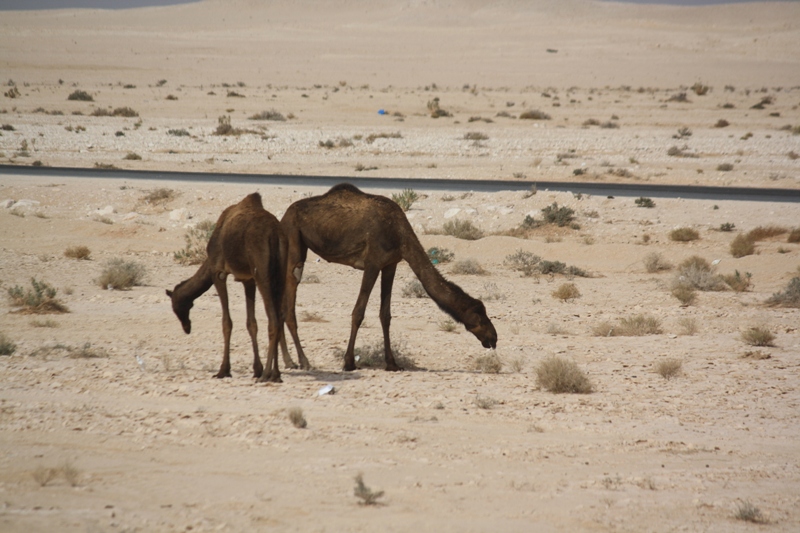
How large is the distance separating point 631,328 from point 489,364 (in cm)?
358

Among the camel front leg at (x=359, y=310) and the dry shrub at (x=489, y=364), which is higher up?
the camel front leg at (x=359, y=310)

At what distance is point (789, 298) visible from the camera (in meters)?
16.2

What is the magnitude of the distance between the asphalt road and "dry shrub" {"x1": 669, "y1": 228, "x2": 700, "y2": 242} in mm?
4741

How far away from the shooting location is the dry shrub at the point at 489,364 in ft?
37.3

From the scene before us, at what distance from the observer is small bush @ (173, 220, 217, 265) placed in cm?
1988

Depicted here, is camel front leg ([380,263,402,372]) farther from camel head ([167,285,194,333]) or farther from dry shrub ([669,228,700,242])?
dry shrub ([669,228,700,242])

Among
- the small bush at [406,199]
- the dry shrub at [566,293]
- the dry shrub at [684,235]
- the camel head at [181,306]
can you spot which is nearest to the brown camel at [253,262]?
the camel head at [181,306]

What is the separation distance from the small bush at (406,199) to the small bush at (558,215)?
13.1 feet

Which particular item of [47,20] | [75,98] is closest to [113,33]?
[47,20]

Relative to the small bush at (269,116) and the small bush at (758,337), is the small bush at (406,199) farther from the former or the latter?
the small bush at (269,116)

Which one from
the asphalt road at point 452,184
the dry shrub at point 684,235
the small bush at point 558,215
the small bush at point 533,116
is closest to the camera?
the dry shrub at point 684,235

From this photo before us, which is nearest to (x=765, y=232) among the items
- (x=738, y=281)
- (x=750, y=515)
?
(x=738, y=281)

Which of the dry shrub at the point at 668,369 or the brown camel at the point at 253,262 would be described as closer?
the brown camel at the point at 253,262

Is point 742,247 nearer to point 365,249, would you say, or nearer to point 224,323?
point 365,249
